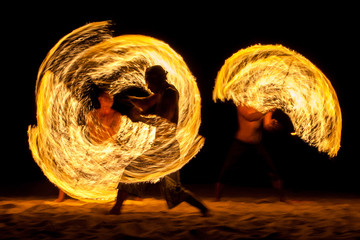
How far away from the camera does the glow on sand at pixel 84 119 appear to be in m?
6.56

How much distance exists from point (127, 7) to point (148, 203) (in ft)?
17.6

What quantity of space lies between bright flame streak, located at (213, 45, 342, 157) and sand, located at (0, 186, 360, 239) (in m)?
1.10

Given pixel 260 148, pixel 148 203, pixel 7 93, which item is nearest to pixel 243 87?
pixel 260 148

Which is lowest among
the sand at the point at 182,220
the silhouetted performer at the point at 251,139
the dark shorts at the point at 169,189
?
the sand at the point at 182,220

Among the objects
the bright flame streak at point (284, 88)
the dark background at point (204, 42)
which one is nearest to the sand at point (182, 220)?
the bright flame streak at point (284, 88)

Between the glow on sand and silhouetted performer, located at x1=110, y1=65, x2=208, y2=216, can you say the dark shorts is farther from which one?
the glow on sand

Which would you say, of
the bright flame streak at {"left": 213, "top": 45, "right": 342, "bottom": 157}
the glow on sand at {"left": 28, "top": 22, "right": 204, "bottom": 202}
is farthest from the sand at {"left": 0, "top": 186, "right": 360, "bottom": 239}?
the bright flame streak at {"left": 213, "top": 45, "right": 342, "bottom": 157}

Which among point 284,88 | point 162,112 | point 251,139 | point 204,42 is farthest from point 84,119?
point 204,42

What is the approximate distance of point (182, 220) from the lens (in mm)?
5441

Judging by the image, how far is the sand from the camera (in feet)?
15.4

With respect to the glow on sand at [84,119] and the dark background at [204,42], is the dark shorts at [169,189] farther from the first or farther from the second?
the dark background at [204,42]

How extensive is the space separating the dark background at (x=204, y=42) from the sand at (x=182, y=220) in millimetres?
3403

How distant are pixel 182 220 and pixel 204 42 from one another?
6.23 m

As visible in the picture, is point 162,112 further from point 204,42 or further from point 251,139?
point 204,42
